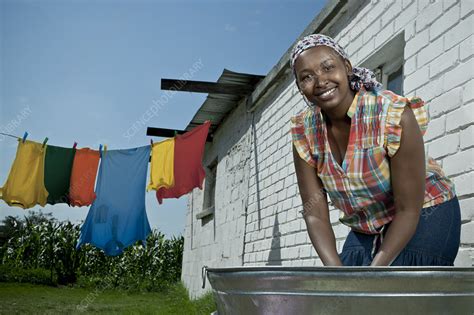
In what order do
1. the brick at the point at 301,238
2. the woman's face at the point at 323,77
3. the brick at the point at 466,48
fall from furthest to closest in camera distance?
1. the brick at the point at 301,238
2. the brick at the point at 466,48
3. the woman's face at the point at 323,77

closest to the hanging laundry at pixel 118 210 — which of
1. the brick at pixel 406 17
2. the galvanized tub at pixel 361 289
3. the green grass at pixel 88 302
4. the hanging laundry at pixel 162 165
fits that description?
the hanging laundry at pixel 162 165

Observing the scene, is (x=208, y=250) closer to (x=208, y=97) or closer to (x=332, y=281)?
(x=208, y=97)

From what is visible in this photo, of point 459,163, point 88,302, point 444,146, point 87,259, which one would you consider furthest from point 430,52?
point 87,259

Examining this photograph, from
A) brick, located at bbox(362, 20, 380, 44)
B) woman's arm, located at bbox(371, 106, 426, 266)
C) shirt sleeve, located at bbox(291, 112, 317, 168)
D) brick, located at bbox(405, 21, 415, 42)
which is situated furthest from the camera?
brick, located at bbox(362, 20, 380, 44)

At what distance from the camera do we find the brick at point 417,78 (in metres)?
2.71

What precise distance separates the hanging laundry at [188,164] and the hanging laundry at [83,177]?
781mm

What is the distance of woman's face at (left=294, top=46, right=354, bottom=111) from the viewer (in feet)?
5.20

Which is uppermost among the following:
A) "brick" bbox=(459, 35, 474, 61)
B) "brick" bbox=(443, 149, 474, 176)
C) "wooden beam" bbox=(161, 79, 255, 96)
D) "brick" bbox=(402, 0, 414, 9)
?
"wooden beam" bbox=(161, 79, 255, 96)

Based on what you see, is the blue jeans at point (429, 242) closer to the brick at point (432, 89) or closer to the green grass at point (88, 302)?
→ the brick at point (432, 89)

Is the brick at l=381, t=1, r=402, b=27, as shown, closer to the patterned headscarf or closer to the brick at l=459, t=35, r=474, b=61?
the brick at l=459, t=35, r=474, b=61

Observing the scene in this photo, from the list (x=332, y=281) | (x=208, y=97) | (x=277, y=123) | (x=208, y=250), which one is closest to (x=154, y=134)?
(x=208, y=97)

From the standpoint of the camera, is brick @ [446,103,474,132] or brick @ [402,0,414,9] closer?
brick @ [446,103,474,132]

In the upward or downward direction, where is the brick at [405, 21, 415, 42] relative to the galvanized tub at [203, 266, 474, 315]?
upward

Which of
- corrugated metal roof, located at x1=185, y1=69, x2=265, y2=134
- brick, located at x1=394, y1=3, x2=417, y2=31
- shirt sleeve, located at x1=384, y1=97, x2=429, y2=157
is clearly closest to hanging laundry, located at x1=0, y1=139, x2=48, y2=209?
corrugated metal roof, located at x1=185, y1=69, x2=265, y2=134
